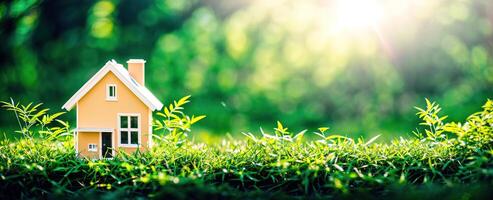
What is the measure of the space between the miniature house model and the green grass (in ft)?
0.18

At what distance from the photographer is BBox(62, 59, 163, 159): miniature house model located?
1523 millimetres

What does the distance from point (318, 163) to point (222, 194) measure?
32 centimetres

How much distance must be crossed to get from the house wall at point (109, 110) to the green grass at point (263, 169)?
61mm

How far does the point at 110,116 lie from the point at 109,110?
0.02 metres

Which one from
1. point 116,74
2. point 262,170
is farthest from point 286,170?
point 116,74


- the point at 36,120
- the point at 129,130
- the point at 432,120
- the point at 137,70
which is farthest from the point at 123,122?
the point at 432,120

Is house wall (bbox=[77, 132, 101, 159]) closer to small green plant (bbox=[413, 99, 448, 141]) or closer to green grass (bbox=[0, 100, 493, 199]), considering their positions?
green grass (bbox=[0, 100, 493, 199])

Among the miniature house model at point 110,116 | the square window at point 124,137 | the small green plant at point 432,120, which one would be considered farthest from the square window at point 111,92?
the small green plant at point 432,120

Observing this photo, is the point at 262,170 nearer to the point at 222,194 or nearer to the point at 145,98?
the point at 222,194

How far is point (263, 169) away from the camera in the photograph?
145 centimetres

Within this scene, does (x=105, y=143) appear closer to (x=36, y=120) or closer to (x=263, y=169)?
(x=36, y=120)

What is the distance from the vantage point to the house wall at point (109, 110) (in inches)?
60.1

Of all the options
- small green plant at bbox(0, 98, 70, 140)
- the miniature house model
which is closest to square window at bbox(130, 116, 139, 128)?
the miniature house model

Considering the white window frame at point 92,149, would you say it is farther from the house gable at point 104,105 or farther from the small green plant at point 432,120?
the small green plant at point 432,120
